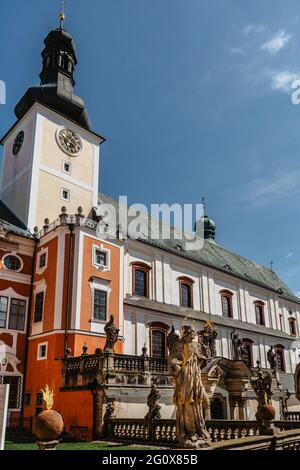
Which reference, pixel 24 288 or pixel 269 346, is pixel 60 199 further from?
pixel 269 346

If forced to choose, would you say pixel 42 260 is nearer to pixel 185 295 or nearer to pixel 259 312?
pixel 185 295

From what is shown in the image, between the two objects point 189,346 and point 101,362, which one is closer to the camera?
point 189,346

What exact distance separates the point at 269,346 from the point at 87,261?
21787 mm

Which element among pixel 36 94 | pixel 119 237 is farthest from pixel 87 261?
pixel 36 94

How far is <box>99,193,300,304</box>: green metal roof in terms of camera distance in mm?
32031

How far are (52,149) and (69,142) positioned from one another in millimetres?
1601

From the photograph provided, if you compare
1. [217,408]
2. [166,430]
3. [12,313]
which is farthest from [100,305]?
[166,430]

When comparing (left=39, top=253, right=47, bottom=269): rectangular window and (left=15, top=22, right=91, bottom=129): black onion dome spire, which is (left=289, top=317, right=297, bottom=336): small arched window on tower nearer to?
(left=15, top=22, right=91, bottom=129): black onion dome spire

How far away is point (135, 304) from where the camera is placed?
25.8 meters

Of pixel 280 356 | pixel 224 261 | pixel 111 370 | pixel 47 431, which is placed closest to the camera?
pixel 47 431

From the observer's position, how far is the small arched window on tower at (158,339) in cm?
2670

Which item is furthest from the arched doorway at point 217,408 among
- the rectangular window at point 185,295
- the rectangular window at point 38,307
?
the rectangular window at point 38,307

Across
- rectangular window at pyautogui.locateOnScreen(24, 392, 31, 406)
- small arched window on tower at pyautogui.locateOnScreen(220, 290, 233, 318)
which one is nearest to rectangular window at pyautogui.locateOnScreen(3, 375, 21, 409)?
rectangular window at pyautogui.locateOnScreen(24, 392, 31, 406)

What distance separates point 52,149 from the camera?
91.5ft
